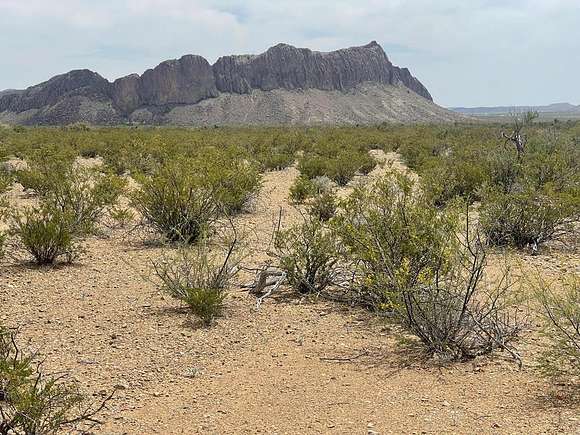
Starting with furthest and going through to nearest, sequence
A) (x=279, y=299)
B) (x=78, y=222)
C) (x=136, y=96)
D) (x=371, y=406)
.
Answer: (x=136, y=96) < (x=78, y=222) < (x=279, y=299) < (x=371, y=406)

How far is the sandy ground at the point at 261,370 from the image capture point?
4.39m

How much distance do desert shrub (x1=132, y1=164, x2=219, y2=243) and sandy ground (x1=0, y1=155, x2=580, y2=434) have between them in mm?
2457

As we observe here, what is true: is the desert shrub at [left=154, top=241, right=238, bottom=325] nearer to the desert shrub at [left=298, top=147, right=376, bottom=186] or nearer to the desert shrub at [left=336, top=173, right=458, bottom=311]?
the desert shrub at [left=336, top=173, right=458, bottom=311]

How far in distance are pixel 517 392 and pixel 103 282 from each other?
525 cm

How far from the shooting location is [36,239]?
8.27 metres

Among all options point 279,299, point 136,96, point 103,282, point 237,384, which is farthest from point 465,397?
point 136,96

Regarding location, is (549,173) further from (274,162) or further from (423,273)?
(274,162)

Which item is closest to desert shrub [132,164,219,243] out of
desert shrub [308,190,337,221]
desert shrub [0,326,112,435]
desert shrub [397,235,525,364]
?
desert shrub [308,190,337,221]

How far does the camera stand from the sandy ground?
439 cm

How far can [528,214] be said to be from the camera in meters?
10.0

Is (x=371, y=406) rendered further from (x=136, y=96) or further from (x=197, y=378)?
(x=136, y=96)

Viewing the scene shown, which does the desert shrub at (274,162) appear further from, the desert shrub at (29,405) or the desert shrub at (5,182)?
the desert shrub at (29,405)

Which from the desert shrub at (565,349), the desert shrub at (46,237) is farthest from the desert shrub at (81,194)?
the desert shrub at (565,349)

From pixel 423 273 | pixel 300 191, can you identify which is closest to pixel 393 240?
pixel 423 273
